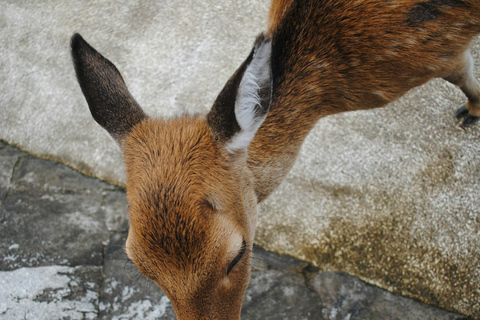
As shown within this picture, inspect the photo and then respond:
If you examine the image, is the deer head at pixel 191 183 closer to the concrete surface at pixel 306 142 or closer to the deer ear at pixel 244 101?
the deer ear at pixel 244 101

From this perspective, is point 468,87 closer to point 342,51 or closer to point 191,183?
point 342,51

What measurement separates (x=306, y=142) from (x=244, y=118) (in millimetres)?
1986

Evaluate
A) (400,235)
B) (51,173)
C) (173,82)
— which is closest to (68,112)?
(51,173)

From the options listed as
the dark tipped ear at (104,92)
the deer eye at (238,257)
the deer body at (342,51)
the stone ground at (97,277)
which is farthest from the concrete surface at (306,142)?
A: the dark tipped ear at (104,92)

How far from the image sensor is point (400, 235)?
3289 millimetres

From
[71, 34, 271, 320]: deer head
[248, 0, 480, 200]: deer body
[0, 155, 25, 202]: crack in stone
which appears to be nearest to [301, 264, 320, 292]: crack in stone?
[248, 0, 480, 200]: deer body

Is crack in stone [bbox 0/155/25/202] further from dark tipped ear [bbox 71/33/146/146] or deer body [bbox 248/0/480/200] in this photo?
deer body [bbox 248/0/480/200]

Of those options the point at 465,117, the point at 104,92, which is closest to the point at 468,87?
the point at 465,117

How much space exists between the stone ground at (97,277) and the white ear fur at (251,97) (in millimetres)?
1408

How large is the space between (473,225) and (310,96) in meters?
1.76

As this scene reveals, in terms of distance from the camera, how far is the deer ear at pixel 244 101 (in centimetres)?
167

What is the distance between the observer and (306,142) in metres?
3.81

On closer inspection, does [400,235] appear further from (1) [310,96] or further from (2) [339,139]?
(1) [310,96]

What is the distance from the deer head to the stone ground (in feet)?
3.57
